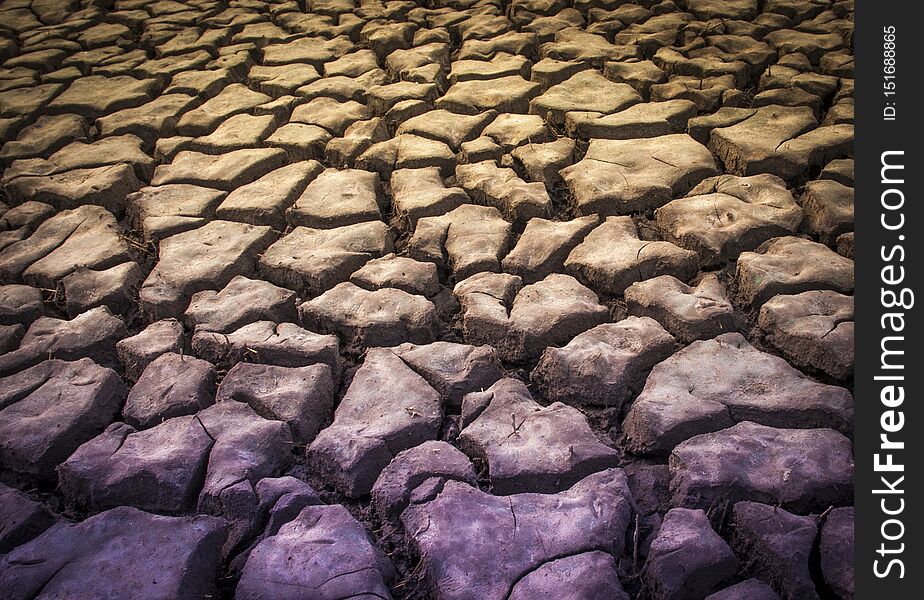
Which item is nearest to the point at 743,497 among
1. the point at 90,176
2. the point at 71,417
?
the point at 71,417

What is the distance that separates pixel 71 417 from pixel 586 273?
1.21 m

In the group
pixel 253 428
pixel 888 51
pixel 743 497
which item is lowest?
pixel 743 497

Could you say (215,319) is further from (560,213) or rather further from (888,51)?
(888,51)

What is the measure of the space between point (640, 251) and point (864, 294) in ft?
2.37

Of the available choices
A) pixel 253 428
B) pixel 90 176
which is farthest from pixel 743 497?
pixel 90 176

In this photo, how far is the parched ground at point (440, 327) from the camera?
3.97ft

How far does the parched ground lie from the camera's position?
3.97ft

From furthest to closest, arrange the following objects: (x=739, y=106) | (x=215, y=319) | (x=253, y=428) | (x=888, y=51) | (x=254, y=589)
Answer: (x=739, y=106), (x=215, y=319), (x=253, y=428), (x=888, y=51), (x=254, y=589)

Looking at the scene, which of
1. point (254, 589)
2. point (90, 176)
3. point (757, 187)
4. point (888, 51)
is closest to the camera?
point (254, 589)

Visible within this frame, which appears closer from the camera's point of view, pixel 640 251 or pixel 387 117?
pixel 640 251

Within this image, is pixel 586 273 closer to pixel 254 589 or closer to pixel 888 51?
pixel 888 51

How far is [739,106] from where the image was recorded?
2678 millimetres

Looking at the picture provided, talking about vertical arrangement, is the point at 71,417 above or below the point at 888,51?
below

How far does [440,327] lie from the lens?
5.85ft
